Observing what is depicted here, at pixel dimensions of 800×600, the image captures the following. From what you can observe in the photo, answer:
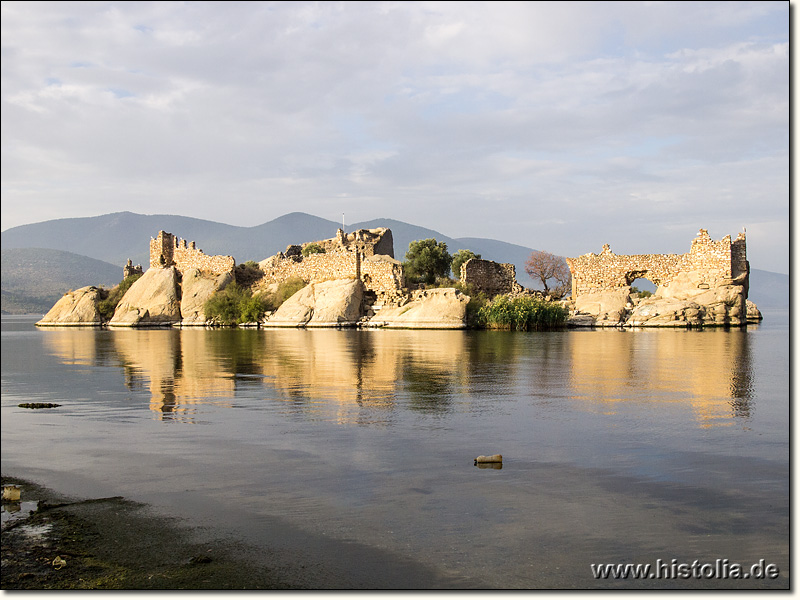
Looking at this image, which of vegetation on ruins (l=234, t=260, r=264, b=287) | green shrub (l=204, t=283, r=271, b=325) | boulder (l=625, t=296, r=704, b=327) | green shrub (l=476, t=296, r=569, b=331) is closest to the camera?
boulder (l=625, t=296, r=704, b=327)

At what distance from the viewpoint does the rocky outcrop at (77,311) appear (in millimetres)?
47688

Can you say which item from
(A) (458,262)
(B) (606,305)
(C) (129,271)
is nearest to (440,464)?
(B) (606,305)

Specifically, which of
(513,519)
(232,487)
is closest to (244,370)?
(232,487)

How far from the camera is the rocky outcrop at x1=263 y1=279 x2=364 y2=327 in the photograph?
4016 centimetres

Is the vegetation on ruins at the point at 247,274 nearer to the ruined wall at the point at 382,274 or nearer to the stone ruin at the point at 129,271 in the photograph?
the ruined wall at the point at 382,274

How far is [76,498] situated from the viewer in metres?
5.64

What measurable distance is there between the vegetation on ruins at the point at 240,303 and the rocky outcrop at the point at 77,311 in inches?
376

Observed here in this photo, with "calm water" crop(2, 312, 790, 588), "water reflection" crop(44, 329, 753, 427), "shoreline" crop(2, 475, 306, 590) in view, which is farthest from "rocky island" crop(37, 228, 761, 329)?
"shoreline" crop(2, 475, 306, 590)

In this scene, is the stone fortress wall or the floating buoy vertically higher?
the stone fortress wall

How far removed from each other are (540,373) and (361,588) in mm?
11231

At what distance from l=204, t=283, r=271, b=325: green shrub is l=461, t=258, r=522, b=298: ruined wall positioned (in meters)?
13.0

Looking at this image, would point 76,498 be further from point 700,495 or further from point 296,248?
point 296,248

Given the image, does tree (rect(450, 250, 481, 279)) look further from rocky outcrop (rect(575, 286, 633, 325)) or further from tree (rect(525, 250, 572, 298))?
rocky outcrop (rect(575, 286, 633, 325))

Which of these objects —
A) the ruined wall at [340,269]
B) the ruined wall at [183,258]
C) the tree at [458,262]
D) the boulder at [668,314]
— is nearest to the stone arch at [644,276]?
the boulder at [668,314]
